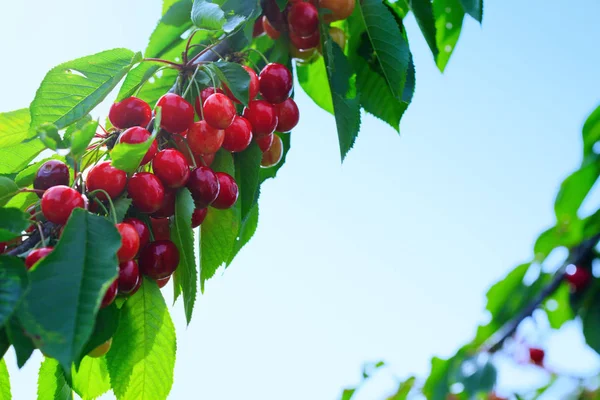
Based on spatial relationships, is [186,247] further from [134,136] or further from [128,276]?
[134,136]

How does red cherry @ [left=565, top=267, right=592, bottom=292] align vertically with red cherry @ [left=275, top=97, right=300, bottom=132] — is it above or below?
below

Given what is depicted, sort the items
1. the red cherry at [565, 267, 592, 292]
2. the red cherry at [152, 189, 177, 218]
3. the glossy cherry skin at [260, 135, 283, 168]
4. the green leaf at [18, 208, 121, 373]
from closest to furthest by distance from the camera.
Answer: the green leaf at [18, 208, 121, 373], the red cherry at [152, 189, 177, 218], the glossy cherry skin at [260, 135, 283, 168], the red cherry at [565, 267, 592, 292]

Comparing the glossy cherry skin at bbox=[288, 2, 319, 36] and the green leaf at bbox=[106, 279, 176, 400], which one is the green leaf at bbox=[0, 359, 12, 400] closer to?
the green leaf at bbox=[106, 279, 176, 400]

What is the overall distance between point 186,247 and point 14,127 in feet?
1.71

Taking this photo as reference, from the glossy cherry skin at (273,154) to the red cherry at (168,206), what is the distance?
1.24 ft

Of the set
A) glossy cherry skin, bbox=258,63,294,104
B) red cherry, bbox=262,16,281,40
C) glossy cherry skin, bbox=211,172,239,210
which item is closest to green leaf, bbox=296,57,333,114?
red cherry, bbox=262,16,281,40

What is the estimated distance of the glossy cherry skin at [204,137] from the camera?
1.28 meters

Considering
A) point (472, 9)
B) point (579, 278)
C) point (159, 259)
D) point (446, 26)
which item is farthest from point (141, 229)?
point (579, 278)

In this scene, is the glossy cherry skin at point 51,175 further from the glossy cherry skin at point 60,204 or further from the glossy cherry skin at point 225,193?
the glossy cherry skin at point 225,193

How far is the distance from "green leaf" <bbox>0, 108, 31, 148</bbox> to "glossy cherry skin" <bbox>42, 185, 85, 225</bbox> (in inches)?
16.0

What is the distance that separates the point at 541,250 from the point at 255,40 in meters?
1.31

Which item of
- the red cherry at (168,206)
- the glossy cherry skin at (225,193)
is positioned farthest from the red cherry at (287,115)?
the red cherry at (168,206)

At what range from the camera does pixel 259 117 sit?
1.41 m

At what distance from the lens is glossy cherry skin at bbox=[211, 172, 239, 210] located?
1263 millimetres
